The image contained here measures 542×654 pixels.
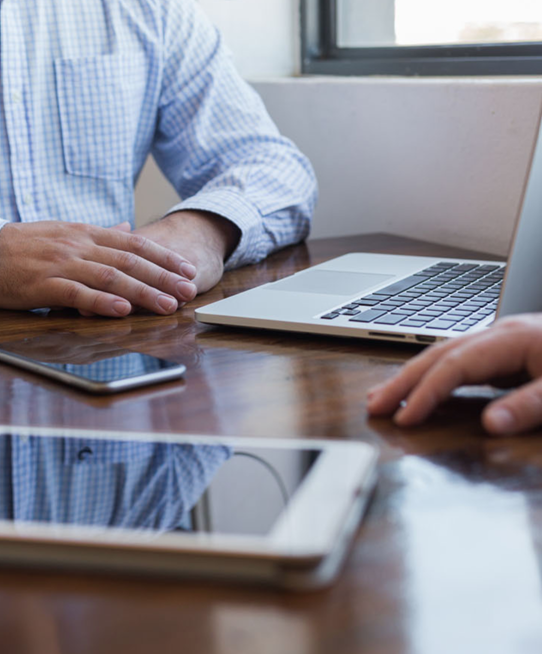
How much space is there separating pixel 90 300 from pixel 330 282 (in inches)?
10.3

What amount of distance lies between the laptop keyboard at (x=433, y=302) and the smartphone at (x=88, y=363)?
0.60 ft

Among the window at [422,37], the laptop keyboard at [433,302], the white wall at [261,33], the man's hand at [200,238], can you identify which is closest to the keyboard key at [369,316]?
the laptop keyboard at [433,302]

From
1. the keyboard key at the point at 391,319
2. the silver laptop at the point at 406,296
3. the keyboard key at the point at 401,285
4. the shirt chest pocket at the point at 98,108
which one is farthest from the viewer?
the shirt chest pocket at the point at 98,108

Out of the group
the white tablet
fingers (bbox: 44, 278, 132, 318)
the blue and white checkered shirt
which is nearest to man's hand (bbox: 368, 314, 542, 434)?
the white tablet

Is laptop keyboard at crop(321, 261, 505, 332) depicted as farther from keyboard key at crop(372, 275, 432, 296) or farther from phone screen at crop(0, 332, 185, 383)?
phone screen at crop(0, 332, 185, 383)

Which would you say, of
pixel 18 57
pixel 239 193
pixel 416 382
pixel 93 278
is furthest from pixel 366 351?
pixel 18 57

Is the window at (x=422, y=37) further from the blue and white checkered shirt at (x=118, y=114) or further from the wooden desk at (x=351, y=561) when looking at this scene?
the wooden desk at (x=351, y=561)

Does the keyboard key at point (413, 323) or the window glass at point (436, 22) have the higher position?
the window glass at point (436, 22)

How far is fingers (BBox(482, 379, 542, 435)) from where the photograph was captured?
500 millimetres

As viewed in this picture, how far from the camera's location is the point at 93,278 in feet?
2.92

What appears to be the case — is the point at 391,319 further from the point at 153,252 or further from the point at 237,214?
the point at 237,214

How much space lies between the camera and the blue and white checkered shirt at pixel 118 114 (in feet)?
4.37

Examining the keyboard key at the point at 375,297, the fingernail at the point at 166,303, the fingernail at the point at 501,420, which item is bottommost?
the fingernail at the point at 166,303

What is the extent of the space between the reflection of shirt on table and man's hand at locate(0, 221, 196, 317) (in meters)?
0.40
